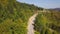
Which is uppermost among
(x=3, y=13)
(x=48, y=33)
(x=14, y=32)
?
(x=3, y=13)

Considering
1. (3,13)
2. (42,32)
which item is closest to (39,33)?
(42,32)

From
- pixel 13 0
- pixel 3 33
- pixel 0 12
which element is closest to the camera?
pixel 3 33

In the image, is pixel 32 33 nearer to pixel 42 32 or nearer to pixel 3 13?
pixel 42 32

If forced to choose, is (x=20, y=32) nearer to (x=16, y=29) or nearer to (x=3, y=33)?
(x=16, y=29)

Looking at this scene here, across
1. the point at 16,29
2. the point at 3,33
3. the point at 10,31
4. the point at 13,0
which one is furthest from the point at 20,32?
the point at 13,0

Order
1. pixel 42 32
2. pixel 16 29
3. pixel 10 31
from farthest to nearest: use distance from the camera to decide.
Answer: pixel 42 32
pixel 16 29
pixel 10 31

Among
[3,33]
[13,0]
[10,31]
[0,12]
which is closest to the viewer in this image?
[3,33]

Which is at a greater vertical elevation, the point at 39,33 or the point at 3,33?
the point at 3,33

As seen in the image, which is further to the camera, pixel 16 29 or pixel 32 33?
pixel 32 33

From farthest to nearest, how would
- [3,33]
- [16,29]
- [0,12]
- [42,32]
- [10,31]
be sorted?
[42,32], [0,12], [16,29], [10,31], [3,33]
